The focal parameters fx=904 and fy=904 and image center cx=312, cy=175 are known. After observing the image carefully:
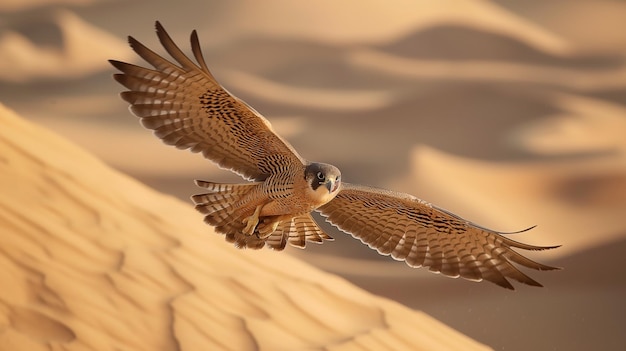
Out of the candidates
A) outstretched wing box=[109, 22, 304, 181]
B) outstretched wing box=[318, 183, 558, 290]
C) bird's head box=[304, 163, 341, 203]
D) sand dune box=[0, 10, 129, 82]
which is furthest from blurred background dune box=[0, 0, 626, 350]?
bird's head box=[304, 163, 341, 203]

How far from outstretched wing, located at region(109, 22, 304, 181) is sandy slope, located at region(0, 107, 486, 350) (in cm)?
140

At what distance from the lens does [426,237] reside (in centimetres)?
490

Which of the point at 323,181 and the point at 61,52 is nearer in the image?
the point at 323,181

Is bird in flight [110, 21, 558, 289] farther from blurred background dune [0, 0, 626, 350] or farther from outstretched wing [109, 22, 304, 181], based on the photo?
blurred background dune [0, 0, 626, 350]

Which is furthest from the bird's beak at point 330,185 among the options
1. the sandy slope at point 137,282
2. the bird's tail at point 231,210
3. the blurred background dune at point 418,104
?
the blurred background dune at point 418,104

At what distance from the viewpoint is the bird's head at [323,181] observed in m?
4.02

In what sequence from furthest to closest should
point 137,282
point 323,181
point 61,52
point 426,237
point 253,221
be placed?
point 61,52
point 137,282
point 426,237
point 253,221
point 323,181

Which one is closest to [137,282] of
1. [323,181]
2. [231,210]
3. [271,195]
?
[231,210]

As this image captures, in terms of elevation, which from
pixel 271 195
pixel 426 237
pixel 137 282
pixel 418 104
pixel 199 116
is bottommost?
pixel 137 282

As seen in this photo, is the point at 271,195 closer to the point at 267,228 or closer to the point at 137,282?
the point at 267,228

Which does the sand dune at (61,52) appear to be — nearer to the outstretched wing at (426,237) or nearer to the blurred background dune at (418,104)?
the blurred background dune at (418,104)

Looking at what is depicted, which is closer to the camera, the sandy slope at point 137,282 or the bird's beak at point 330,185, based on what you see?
the bird's beak at point 330,185

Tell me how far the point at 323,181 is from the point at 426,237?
1.09 metres

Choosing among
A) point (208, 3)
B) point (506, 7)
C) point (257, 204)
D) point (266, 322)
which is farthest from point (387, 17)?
point (257, 204)
